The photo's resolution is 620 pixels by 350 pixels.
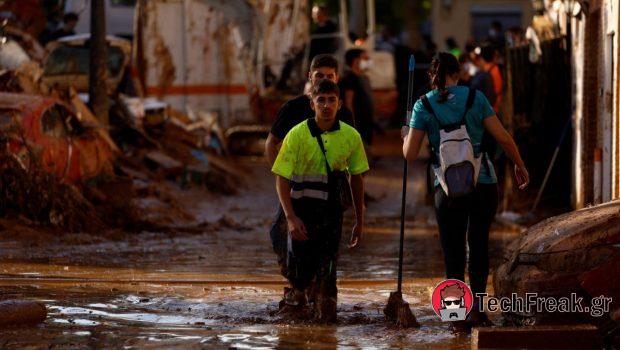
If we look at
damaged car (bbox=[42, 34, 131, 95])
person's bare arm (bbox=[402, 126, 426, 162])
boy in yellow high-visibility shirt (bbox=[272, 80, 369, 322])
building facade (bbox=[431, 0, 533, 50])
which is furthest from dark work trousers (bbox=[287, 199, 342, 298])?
building facade (bbox=[431, 0, 533, 50])

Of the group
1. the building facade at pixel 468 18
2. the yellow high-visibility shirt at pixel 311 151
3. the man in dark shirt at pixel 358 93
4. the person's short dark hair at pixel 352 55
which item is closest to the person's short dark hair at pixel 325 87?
the yellow high-visibility shirt at pixel 311 151

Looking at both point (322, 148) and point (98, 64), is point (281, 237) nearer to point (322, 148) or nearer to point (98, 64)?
point (322, 148)

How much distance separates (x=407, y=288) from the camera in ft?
36.4

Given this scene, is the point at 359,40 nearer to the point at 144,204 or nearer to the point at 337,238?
the point at 144,204

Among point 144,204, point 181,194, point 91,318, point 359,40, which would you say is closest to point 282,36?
Answer: point 359,40

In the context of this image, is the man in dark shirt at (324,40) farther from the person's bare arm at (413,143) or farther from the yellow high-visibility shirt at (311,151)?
the person's bare arm at (413,143)

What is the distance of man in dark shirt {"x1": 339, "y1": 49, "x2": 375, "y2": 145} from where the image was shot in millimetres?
17766

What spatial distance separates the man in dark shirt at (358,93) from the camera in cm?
1777

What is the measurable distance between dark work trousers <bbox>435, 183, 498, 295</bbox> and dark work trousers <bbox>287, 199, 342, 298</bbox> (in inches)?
29.5

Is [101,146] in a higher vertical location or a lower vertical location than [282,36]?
lower

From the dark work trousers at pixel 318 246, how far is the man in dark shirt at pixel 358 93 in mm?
7310

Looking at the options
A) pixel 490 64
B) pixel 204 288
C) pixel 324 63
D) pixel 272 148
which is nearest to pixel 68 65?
pixel 490 64

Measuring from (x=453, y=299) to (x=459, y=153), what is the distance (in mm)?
943

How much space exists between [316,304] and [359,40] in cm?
2033
